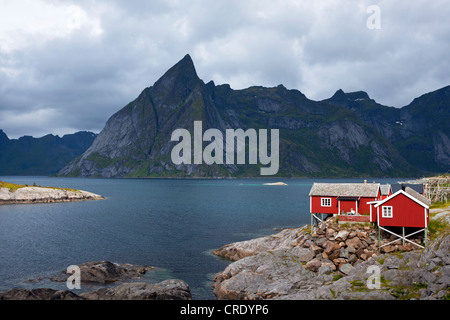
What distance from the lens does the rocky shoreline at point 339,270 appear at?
95.3 ft

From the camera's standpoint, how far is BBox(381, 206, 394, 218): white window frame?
136ft

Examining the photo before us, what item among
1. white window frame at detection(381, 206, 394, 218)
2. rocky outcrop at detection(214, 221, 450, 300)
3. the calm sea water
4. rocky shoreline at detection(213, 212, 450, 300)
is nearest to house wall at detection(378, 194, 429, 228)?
white window frame at detection(381, 206, 394, 218)

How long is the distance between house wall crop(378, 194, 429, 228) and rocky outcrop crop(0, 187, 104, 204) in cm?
A: 12550

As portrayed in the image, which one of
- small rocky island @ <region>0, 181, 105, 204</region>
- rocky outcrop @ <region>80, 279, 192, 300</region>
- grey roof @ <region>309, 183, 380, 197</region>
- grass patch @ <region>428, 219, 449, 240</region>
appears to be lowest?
rocky outcrop @ <region>80, 279, 192, 300</region>

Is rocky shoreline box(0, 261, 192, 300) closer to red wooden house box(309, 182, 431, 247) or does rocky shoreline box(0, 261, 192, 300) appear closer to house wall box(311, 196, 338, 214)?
red wooden house box(309, 182, 431, 247)

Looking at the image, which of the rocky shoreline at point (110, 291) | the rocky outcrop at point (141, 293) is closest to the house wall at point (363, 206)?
the rocky shoreline at point (110, 291)

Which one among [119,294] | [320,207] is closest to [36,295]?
[119,294]

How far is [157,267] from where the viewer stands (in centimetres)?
4672

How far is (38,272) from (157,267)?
48.8 feet

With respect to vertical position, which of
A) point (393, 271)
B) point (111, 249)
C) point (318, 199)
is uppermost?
point (318, 199)

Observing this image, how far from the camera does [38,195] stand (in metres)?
132

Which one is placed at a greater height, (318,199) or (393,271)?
(318,199)
